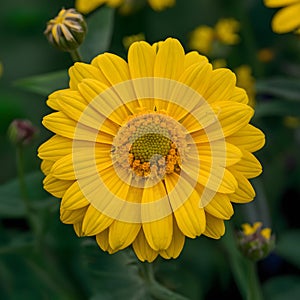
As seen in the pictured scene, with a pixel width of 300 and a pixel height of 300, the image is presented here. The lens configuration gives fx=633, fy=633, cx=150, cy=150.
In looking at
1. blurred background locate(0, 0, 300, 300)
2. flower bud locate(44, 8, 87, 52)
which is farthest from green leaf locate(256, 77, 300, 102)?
flower bud locate(44, 8, 87, 52)

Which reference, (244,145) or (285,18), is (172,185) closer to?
(244,145)

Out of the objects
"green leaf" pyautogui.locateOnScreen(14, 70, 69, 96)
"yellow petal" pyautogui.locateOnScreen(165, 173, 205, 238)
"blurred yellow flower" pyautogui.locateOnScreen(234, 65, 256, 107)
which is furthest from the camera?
"blurred yellow flower" pyautogui.locateOnScreen(234, 65, 256, 107)

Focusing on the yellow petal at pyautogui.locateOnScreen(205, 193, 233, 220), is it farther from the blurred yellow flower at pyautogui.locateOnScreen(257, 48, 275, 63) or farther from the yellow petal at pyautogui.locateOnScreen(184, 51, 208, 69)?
the blurred yellow flower at pyautogui.locateOnScreen(257, 48, 275, 63)

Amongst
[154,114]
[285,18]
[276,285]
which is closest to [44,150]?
[154,114]

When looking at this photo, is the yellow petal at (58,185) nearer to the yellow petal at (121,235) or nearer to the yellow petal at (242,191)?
the yellow petal at (121,235)

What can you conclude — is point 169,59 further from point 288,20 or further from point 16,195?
point 16,195

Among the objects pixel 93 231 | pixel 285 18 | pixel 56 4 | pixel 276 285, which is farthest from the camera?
pixel 56 4
